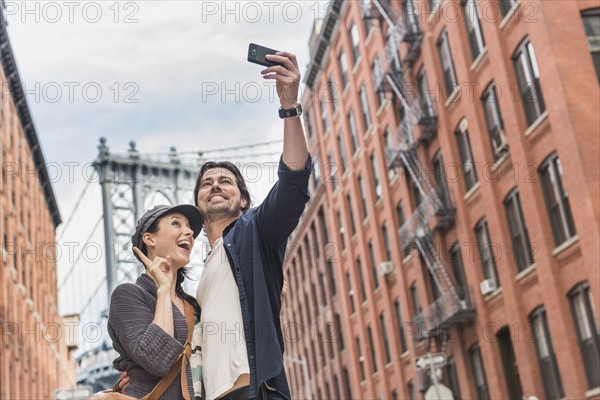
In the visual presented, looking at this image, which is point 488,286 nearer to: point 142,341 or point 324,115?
point 324,115

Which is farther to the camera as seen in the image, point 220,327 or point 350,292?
point 350,292

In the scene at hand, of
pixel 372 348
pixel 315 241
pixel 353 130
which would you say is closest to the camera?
pixel 372 348

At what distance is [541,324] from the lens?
28125 millimetres

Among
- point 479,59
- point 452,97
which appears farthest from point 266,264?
point 452,97

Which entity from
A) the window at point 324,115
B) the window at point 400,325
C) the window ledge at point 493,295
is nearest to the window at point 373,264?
the window at point 400,325

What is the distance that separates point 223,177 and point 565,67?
22761mm

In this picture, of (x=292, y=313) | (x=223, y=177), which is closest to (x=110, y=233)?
(x=292, y=313)

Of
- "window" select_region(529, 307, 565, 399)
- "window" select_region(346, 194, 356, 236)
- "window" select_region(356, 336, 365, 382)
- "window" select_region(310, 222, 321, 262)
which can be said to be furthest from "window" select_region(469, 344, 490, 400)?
"window" select_region(310, 222, 321, 262)

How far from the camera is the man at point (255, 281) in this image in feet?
13.4

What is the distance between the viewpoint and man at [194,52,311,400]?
409 centimetres

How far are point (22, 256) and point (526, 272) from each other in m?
37.2

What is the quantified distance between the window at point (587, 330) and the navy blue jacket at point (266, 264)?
2166 centimetres

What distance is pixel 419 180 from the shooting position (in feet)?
123

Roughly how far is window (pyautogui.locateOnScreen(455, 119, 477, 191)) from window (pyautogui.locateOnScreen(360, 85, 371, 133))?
41.1ft
